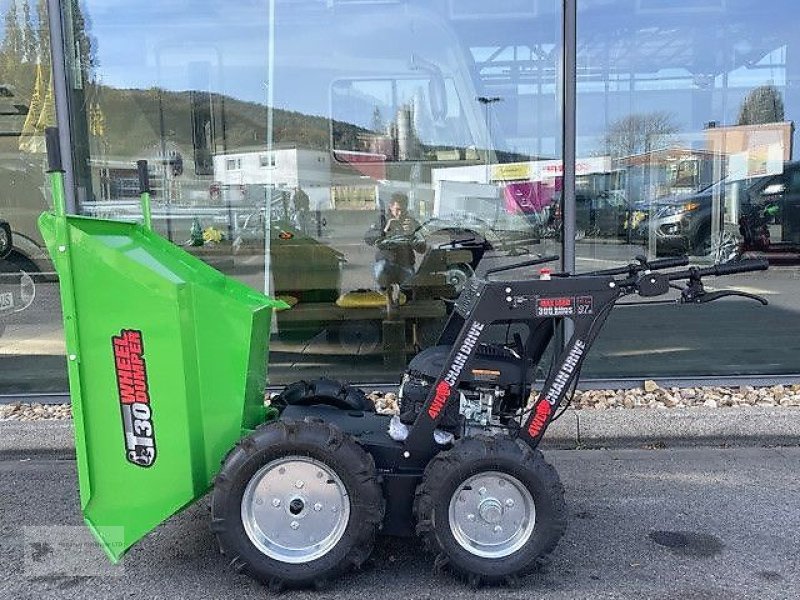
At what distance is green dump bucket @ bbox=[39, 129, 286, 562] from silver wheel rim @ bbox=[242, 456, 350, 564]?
257 millimetres

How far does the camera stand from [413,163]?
5.93 metres

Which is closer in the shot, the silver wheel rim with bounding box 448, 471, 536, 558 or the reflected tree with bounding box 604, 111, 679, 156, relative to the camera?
the silver wheel rim with bounding box 448, 471, 536, 558

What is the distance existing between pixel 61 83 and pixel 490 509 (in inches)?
168

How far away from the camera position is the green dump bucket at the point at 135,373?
8.80 feet

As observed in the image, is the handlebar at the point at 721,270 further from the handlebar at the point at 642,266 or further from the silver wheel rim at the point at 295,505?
the silver wheel rim at the point at 295,505

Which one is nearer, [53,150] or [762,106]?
[53,150]

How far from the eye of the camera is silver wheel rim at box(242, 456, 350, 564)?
2.76m

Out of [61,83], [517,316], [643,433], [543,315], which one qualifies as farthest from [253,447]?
[61,83]

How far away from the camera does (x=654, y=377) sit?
17.8ft

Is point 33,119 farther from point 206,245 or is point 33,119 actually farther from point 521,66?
point 521,66

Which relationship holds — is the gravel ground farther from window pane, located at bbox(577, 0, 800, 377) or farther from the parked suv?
the parked suv

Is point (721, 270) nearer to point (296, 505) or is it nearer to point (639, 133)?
point (296, 505)

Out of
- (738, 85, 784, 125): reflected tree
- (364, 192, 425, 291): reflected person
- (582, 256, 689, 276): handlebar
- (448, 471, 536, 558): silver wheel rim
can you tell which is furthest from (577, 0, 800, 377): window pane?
Result: (448, 471, 536, 558): silver wheel rim

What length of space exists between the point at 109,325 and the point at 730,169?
16.7 ft
